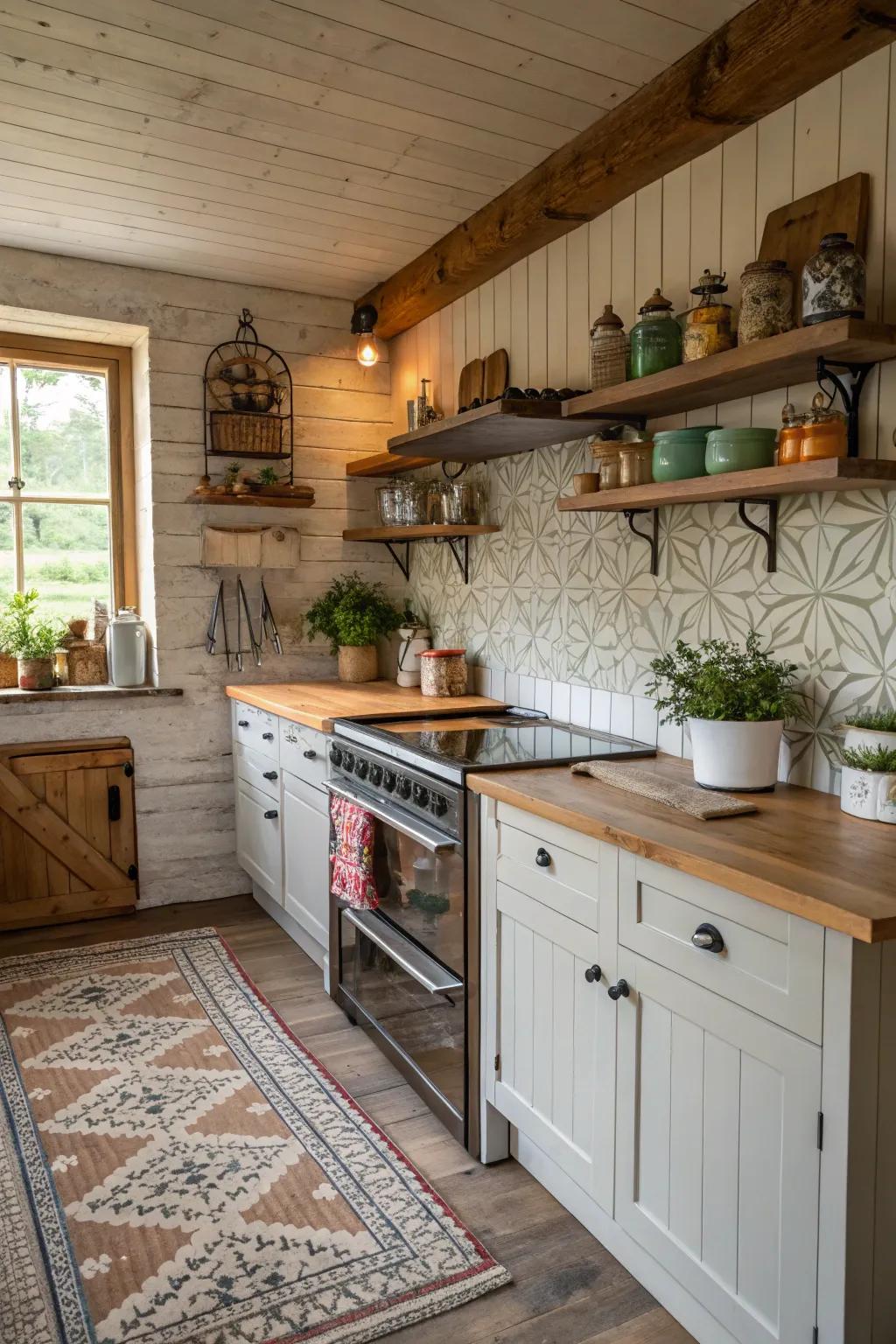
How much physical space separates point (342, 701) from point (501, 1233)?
185cm

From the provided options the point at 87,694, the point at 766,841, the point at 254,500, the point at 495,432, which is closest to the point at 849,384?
the point at 766,841

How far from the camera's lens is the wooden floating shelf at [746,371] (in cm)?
172

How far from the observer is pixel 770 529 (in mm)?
2182

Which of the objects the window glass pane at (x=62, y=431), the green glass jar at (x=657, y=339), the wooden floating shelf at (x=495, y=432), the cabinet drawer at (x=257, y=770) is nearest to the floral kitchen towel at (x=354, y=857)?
the cabinet drawer at (x=257, y=770)

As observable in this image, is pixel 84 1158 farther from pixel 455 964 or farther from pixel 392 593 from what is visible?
pixel 392 593

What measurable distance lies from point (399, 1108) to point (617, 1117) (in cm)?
88

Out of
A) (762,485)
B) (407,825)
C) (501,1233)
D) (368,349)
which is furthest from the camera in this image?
(368,349)

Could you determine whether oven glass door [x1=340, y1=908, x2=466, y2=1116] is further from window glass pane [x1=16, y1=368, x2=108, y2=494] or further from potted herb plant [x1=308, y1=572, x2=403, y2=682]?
window glass pane [x1=16, y1=368, x2=108, y2=494]

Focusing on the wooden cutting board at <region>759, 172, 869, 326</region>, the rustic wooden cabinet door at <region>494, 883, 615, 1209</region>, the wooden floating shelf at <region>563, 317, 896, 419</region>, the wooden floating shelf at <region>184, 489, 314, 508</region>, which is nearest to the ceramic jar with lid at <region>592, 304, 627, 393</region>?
the wooden floating shelf at <region>563, 317, 896, 419</region>

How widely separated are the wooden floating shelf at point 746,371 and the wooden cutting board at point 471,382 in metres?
0.94

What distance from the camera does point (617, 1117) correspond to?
5.80 feet

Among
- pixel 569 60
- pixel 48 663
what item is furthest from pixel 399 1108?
pixel 569 60

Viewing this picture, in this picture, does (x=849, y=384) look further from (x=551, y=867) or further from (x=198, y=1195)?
(x=198, y=1195)

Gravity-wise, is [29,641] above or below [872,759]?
above
